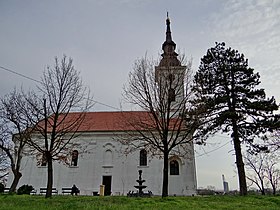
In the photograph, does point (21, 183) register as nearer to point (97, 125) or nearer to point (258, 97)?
point (97, 125)

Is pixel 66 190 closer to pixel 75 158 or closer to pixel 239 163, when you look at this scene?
pixel 75 158

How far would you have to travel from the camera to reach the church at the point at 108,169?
31000 millimetres

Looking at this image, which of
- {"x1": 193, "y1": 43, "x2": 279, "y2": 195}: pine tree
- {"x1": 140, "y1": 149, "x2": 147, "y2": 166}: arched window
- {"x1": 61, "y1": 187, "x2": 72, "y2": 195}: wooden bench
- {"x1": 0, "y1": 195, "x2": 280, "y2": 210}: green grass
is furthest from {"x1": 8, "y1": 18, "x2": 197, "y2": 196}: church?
{"x1": 0, "y1": 195, "x2": 280, "y2": 210}: green grass

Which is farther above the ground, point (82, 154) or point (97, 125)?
point (97, 125)

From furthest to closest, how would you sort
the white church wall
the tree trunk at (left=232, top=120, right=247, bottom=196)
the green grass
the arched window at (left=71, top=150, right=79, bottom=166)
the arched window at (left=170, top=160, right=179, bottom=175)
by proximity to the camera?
the arched window at (left=71, top=150, right=79, bottom=166), the arched window at (left=170, top=160, right=179, bottom=175), the white church wall, the tree trunk at (left=232, top=120, right=247, bottom=196), the green grass

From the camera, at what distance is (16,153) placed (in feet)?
→ 94.6

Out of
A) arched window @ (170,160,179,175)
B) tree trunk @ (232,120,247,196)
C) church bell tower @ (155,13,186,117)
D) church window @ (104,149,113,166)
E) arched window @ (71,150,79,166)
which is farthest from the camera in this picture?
arched window @ (71,150,79,166)

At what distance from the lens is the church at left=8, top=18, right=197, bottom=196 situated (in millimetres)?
31000

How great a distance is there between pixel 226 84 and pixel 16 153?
70.8 ft

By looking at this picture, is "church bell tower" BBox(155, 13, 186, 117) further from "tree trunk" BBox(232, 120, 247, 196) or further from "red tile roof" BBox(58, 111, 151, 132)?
"red tile roof" BBox(58, 111, 151, 132)

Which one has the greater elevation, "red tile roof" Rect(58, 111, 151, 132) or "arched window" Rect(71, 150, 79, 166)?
"red tile roof" Rect(58, 111, 151, 132)

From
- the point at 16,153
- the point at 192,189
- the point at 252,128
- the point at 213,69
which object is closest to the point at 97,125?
the point at 16,153

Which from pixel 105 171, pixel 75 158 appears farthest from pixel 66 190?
pixel 105 171

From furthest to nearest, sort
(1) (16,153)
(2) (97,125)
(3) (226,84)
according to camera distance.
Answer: (2) (97,125), (1) (16,153), (3) (226,84)
